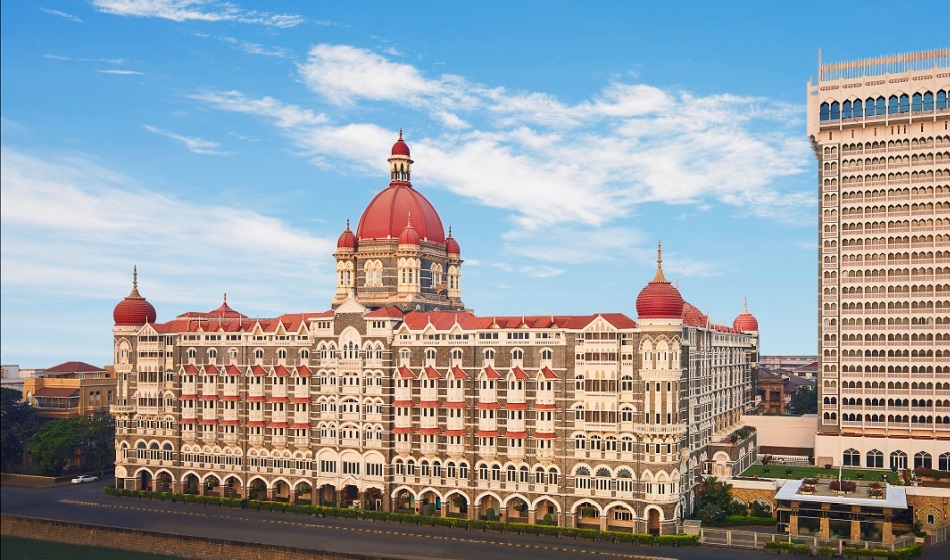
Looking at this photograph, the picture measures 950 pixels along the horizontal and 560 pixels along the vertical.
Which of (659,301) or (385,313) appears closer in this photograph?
(659,301)

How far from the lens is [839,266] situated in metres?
109

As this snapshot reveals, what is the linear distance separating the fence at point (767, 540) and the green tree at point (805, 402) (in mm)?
70207

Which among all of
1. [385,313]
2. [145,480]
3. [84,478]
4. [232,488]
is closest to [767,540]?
[385,313]

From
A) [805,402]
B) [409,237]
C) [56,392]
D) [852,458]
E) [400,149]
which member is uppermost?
[400,149]

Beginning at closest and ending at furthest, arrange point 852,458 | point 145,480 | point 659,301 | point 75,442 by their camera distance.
A: point 659,301, point 852,458, point 145,480, point 75,442

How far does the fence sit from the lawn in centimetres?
1594

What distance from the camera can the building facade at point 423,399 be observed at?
84.6 m

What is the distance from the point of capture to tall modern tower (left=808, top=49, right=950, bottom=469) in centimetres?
10412

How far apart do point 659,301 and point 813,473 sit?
1291 inches

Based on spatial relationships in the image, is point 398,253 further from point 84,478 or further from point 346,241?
point 84,478

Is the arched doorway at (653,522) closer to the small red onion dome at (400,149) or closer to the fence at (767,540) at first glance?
the fence at (767,540)

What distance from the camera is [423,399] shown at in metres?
92.6

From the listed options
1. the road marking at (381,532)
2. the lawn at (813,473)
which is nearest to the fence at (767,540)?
the road marking at (381,532)

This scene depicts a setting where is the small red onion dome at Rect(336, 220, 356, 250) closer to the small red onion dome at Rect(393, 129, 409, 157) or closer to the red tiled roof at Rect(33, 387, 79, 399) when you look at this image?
the small red onion dome at Rect(393, 129, 409, 157)
